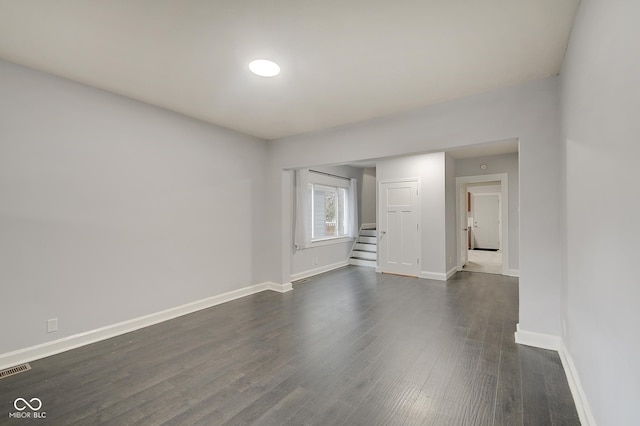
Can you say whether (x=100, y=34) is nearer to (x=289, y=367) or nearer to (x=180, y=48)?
(x=180, y=48)

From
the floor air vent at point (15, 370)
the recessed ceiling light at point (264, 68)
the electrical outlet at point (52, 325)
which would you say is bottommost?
the floor air vent at point (15, 370)

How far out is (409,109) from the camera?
346 centimetres

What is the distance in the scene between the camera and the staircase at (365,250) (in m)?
6.96

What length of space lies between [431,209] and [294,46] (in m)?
4.43

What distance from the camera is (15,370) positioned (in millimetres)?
2369

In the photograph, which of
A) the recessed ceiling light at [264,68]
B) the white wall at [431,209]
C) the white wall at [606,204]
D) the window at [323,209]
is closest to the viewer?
the white wall at [606,204]

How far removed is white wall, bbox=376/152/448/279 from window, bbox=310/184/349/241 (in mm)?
1897

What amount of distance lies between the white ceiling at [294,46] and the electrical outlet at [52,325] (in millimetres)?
2287

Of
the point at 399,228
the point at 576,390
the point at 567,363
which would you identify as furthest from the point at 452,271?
the point at 576,390

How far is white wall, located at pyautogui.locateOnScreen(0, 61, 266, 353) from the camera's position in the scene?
98.4 inches

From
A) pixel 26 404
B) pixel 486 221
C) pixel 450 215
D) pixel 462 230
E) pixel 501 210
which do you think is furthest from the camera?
pixel 486 221

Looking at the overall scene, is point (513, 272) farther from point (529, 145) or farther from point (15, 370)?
point (15, 370)

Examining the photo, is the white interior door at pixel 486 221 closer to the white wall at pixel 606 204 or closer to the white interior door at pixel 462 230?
the white interior door at pixel 462 230

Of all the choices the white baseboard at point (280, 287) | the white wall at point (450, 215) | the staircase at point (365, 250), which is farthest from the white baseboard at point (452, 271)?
the white baseboard at point (280, 287)
